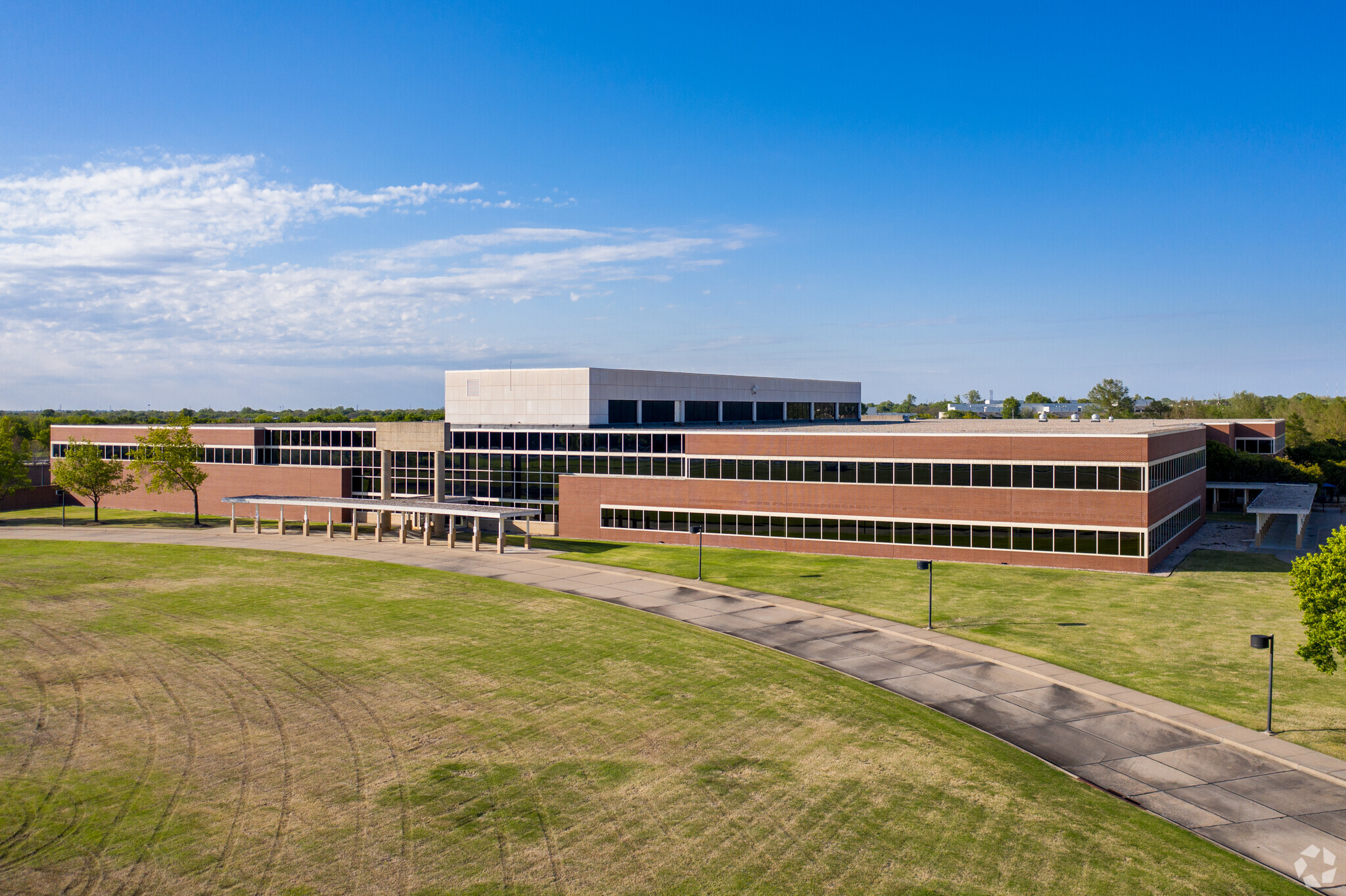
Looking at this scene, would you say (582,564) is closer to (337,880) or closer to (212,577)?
(212,577)

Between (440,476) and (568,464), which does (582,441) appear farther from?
(440,476)

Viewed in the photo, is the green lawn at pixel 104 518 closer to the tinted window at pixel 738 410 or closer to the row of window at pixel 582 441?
the row of window at pixel 582 441

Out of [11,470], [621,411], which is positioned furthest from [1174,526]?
[11,470]

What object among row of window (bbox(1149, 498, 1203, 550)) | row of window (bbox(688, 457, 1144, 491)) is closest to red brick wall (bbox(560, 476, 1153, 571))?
row of window (bbox(688, 457, 1144, 491))

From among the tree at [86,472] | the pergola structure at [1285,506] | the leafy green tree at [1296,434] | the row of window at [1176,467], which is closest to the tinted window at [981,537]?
the row of window at [1176,467]

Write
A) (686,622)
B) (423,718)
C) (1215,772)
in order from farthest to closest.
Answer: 1. (686,622)
2. (423,718)
3. (1215,772)

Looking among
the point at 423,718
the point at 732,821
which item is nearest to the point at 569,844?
the point at 732,821

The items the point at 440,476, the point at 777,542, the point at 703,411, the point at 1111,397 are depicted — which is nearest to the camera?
the point at 777,542
